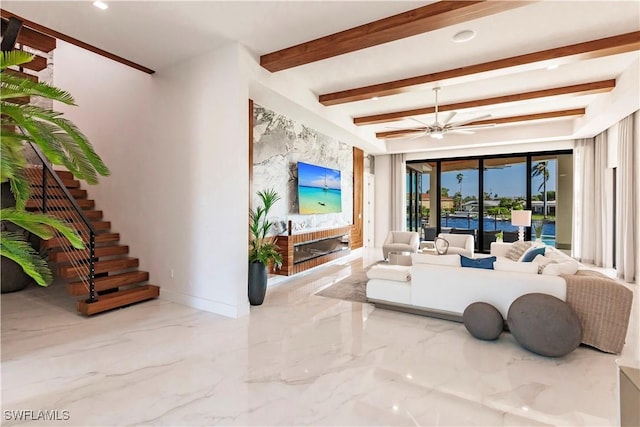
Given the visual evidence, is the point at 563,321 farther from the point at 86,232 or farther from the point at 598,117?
the point at 86,232

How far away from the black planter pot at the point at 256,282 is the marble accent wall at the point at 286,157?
1233 mm

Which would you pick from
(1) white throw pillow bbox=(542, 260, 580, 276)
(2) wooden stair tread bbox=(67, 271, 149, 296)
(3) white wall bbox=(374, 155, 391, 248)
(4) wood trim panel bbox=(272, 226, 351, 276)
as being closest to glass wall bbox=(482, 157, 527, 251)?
(3) white wall bbox=(374, 155, 391, 248)

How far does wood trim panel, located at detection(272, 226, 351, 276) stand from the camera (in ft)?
17.7

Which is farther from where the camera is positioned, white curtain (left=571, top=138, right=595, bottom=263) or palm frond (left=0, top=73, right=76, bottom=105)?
white curtain (left=571, top=138, right=595, bottom=263)

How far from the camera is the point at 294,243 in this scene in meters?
5.62

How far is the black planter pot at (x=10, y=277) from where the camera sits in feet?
15.7

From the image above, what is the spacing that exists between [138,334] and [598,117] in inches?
304

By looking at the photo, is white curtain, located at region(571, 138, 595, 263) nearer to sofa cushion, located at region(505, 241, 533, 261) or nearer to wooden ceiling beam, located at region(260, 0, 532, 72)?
sofa cushion, located at region(505, 241, 533, 261)

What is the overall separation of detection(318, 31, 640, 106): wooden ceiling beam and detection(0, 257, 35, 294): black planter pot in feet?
18.6

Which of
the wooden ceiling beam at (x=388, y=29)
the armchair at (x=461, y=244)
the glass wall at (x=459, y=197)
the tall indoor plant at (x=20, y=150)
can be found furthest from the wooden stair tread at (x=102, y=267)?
the glass wall at (x=459, y=197)

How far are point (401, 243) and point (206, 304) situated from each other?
15.2 feet

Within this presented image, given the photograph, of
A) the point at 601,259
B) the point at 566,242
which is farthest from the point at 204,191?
the point at 566,242

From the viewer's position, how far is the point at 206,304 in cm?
406

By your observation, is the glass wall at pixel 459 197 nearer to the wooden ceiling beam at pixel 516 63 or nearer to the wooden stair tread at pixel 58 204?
the wooden ceiling beam at pixel 516 63
